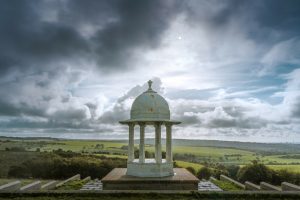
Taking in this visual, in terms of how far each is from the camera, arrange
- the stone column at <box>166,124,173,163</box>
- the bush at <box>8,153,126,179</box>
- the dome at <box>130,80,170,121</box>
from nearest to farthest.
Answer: the dome at <box>130,80,170,121</box>, the stone column at <box>166,124,173,163</box>, the bush at <box>8,153,126,179</box>

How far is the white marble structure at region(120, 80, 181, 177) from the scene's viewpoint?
20.0 metres

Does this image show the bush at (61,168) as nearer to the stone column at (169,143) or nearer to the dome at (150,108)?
the stone column at (169,143)

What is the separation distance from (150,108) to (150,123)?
3.64 ft

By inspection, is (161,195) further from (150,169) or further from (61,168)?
(61,168)

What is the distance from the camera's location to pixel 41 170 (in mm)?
36500

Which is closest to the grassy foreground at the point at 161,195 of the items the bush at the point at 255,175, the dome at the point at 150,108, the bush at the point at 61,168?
the dome at the point at 150,108

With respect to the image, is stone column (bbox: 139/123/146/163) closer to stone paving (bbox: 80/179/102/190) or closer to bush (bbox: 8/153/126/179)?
stone paving (bbox: 80/179/102/190)

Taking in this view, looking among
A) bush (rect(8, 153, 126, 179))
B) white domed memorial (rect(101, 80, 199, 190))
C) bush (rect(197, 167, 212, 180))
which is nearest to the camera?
white domed memorial (rect(101, 80, 199, 190))

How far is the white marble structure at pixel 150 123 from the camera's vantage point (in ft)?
65.6

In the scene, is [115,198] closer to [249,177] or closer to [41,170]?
[249,177]

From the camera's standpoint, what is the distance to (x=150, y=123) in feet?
68.1

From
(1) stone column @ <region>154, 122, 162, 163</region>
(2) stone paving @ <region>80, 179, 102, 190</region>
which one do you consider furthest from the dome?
(2) stone paving @ <region>80, 179, 102, 190</region>

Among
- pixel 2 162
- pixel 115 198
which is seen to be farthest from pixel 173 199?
pixel 2 162

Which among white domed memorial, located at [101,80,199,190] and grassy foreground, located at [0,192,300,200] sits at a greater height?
white domed memorial, located at [101,80,199,190]
